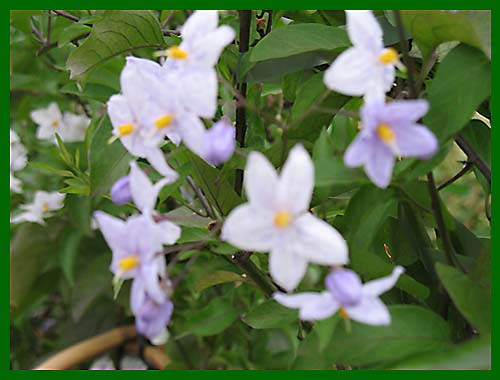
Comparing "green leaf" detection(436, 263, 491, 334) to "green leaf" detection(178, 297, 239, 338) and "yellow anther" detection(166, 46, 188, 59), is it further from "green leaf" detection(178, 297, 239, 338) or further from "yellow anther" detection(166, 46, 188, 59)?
"green leaf" detection(178, 297, 239, 338)

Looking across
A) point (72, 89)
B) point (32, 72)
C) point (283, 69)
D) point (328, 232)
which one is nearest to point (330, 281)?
point (328, 232)

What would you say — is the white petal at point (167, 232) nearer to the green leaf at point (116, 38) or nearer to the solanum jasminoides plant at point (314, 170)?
the solanum jasminoides plant at point (314, 170)

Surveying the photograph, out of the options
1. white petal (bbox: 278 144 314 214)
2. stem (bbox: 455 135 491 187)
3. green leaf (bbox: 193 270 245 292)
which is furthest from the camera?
green leaf (bbox: 193 270 245 292)

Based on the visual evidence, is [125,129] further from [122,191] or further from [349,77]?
[349,77]

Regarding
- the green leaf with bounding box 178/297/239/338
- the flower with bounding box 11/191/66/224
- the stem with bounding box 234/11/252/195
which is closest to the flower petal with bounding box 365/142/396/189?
the stem with bounding box 234/11/252/195

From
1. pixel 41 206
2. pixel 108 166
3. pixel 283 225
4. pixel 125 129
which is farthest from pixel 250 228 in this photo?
pixel 41 206

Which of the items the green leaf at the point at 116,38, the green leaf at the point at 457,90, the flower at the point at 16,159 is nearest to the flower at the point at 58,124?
the flower at the point at 16,159

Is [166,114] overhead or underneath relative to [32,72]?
overhead

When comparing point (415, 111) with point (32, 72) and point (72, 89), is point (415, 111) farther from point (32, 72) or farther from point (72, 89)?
point (32, 72)
